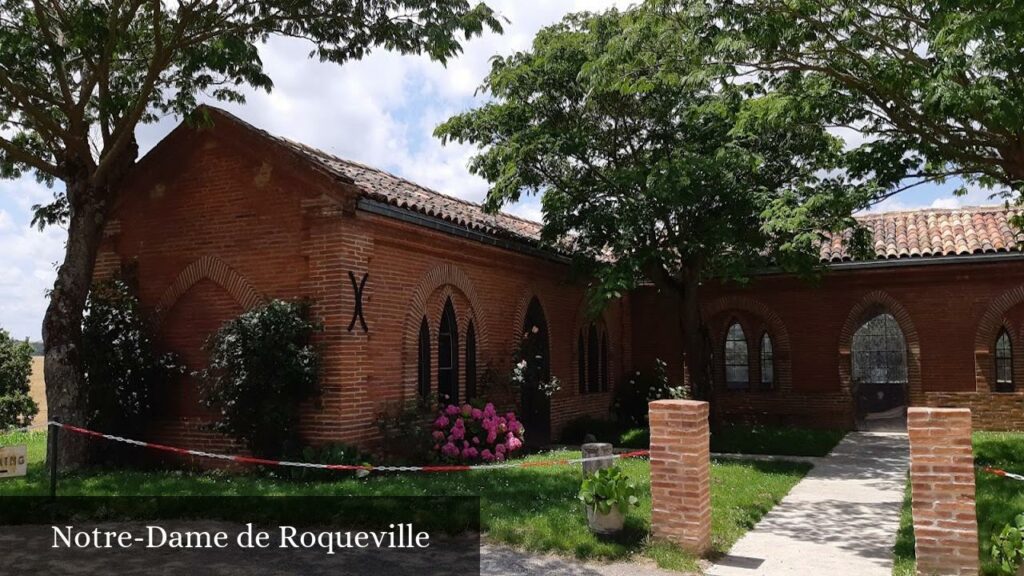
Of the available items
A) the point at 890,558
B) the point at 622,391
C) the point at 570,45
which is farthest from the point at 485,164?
the point at 890,558

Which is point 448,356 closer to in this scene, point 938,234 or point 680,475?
point 680,475

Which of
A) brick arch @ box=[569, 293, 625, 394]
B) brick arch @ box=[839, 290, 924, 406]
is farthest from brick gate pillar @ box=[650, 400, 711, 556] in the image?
brick arch @ box=[839, 290, 924, 406]

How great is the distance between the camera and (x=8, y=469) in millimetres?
Answer: 8398

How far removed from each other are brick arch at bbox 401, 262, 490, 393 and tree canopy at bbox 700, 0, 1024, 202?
214 inches

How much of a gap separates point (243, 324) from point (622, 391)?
36.5 ft

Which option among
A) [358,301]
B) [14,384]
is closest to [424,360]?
[358,301]

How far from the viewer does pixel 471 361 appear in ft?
45.4

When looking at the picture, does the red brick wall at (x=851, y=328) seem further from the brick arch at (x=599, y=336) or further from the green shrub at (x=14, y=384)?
the green shrub at (x=14, y=384)

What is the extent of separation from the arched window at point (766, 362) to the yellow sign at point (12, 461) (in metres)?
15.9

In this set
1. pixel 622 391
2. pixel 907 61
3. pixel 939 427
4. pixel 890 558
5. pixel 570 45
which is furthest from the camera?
pixel 622 391

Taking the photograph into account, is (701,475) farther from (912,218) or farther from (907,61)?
(912,218)

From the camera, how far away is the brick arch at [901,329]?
57.0ft

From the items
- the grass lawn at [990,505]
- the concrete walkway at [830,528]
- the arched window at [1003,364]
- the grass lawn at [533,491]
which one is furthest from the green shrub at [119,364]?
the arched window at [1003,364]

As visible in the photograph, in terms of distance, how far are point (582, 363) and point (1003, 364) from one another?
9.37 meters
